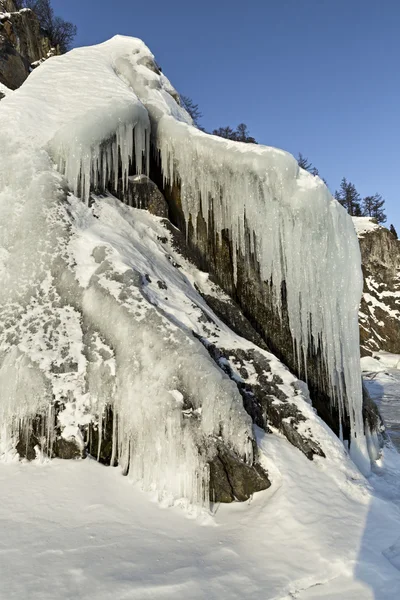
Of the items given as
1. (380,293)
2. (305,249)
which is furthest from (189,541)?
(380,293)

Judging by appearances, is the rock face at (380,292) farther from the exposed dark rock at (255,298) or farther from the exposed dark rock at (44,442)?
the exposed dark rock at (44,442)

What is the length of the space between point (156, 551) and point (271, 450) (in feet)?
7.61

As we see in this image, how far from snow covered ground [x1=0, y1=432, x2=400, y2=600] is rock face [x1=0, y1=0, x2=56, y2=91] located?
17.0 meters

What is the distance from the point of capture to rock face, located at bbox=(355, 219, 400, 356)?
29.1 m

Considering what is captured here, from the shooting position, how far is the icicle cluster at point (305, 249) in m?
7.60

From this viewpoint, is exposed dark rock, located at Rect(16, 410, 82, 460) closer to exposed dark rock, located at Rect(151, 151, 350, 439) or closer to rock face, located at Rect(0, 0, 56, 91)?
exposed dark rock, located at Rect(151, 151, 350, 439)

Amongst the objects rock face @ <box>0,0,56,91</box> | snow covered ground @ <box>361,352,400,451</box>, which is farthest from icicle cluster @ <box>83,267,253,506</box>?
rock face @ <box>0,0,56,91</box>

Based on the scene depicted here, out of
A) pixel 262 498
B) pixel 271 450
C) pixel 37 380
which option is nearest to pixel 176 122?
pixel 37 380

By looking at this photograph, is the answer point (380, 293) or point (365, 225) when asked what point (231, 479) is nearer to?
point (380, 293)

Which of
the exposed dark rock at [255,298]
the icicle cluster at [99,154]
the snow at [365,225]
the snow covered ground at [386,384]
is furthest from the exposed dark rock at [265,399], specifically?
the snow at [365,225]

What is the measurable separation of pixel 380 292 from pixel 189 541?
32.7 meters

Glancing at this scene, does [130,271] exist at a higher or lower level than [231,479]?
higher

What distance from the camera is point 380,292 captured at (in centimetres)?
3203

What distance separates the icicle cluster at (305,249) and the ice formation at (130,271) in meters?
0.03
